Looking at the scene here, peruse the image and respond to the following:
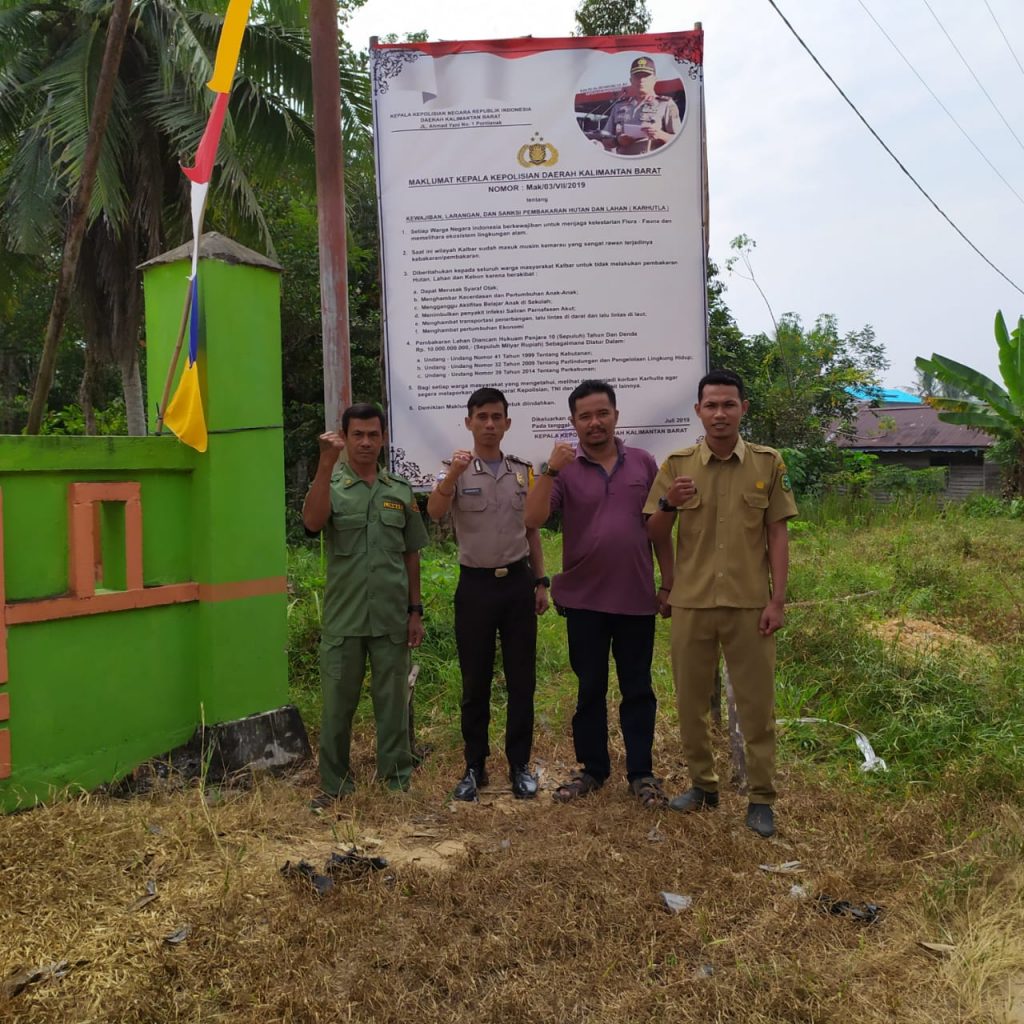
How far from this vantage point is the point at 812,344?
60.7 feet

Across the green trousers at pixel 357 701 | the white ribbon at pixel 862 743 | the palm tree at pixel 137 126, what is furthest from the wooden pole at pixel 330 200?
the palm tree at pixel 137 126

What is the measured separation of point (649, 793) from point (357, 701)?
1179mm

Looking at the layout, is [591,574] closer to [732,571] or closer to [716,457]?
[732,571]

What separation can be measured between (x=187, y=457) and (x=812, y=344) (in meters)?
16.6

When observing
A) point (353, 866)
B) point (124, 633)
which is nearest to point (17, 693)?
point (124, 633)

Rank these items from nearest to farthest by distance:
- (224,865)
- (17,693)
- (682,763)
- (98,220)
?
(224,865) < (17,693) < (682,763) < (98,220)

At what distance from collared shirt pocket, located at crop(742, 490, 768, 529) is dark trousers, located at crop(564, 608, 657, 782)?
1.78 ft

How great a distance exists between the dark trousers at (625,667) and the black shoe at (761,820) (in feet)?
1.44

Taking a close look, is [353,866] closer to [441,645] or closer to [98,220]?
[441,645]

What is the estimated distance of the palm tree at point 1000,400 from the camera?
1484cm

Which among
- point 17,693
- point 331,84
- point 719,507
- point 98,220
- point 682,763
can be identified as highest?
point 98,220

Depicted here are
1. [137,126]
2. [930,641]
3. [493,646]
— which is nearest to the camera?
[493,646]

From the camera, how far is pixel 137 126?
37.5ft

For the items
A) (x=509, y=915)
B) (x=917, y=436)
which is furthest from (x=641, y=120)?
(x=917, y=436)
